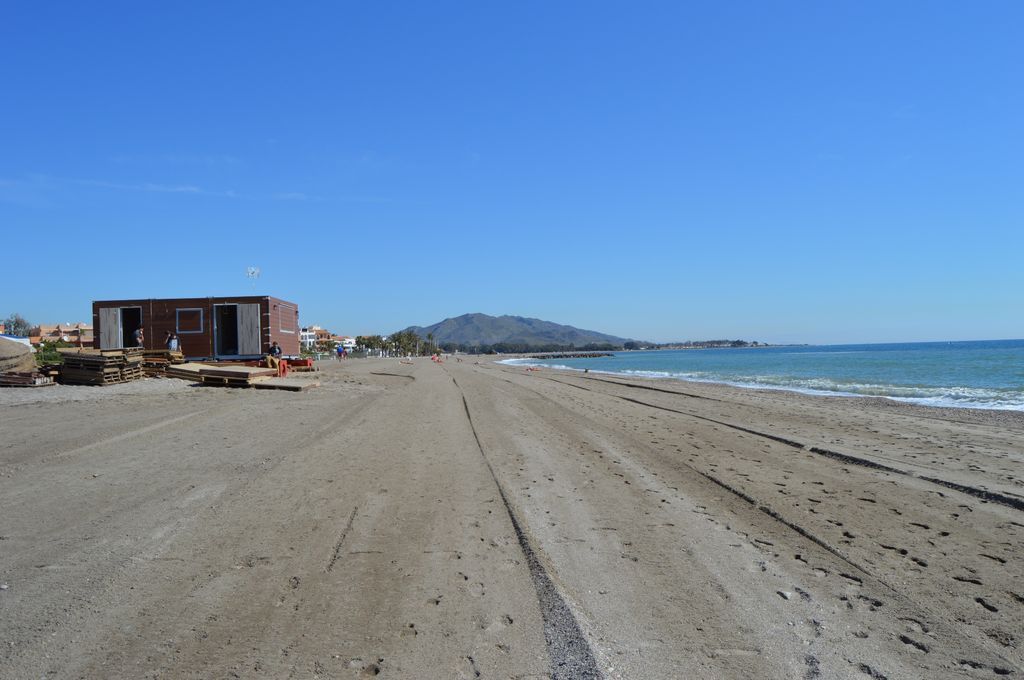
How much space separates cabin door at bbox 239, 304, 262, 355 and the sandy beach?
17005mm

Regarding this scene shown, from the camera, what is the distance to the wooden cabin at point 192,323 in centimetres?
2733

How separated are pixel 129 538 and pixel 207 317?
24683mm

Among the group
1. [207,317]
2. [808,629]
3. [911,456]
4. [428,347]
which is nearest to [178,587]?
[808,629]

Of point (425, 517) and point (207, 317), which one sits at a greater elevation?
point (207, 317)

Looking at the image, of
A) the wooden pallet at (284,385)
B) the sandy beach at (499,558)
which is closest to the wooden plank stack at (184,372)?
the wooden pallet at (284,385)

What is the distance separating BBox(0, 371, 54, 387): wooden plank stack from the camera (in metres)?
18.0

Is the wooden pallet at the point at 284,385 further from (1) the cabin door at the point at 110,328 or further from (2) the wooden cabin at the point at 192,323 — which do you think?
(1) the cabin door at the point at 110,328

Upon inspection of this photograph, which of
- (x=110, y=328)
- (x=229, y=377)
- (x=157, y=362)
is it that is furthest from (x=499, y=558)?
(x=110, y=328)

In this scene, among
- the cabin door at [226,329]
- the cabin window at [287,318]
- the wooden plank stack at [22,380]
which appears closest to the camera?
the wooden plank stack at [22,380]

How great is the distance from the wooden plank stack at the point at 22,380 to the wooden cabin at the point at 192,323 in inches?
350

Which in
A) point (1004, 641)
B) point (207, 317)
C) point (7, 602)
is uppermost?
point (207, 317)

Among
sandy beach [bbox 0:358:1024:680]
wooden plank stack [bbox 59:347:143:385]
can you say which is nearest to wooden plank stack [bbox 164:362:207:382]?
wooden plank stack [bbox 59:347:143:385]

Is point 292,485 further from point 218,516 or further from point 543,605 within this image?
point 543,605

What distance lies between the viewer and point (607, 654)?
3559 mm
